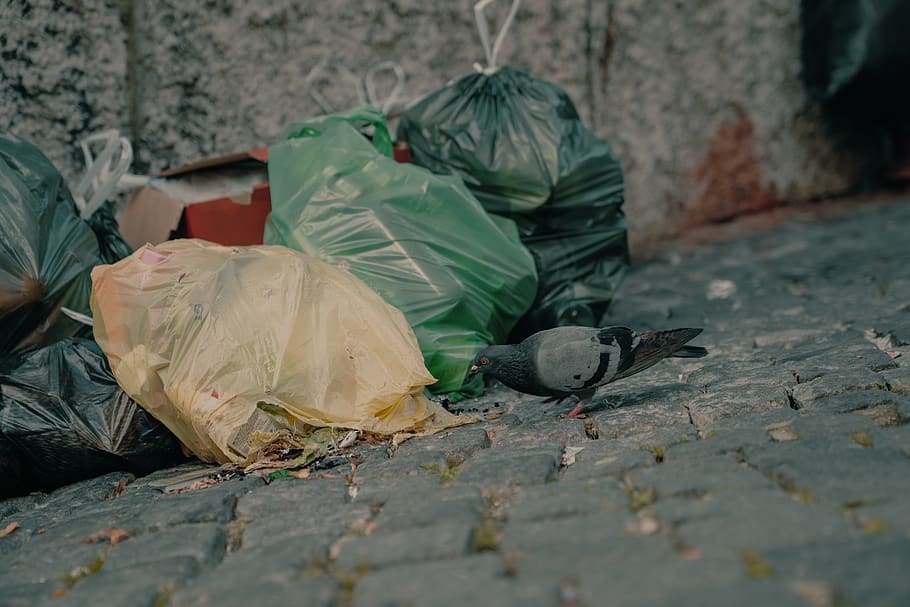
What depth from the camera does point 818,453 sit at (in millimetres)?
1753

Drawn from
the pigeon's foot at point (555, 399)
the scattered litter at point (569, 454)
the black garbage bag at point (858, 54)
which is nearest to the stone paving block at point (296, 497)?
the scattered litter at point (569, 454)

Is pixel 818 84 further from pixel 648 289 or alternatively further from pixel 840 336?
pixel 840 336

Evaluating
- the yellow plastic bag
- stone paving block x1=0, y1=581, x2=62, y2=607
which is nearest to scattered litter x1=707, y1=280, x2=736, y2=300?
the yellow plastic bag

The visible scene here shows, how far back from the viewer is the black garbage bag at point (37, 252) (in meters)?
2.47

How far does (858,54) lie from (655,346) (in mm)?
3665

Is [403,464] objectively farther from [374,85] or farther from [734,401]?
[374,85]

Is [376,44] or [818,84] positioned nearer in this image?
[376,44]

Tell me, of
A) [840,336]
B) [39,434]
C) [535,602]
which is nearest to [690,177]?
[840,336]

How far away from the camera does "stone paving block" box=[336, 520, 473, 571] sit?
58.7 inches

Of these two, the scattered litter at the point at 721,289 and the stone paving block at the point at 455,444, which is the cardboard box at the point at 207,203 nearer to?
Answer: the stone paving block at the point at 455,444

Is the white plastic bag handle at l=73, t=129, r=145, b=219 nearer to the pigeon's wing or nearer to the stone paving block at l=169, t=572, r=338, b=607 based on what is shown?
the pigeon's wing

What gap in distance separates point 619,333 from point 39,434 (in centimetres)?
146

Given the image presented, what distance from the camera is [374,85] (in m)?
4.21

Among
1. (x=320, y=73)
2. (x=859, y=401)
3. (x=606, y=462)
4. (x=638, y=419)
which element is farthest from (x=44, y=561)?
(x=320, y=73)
